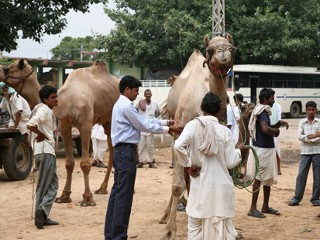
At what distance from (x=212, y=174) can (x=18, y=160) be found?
7.41 metres

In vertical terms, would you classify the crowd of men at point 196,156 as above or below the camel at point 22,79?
below

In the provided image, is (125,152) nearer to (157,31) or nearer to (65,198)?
(65,198)

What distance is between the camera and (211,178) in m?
5.16

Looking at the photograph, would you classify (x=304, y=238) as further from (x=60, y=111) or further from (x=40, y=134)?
(x=60, y=111)

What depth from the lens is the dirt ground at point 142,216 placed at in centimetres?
711

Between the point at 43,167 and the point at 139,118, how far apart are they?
6.50 ft

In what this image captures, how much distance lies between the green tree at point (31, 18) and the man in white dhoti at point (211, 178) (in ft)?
23.4

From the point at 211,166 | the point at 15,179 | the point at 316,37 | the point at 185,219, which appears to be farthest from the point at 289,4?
the point at 211,166

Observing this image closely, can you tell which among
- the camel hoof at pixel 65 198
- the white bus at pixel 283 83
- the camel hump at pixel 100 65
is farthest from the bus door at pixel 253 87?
the camel hoof at pixel 65 198

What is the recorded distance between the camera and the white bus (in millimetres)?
31453

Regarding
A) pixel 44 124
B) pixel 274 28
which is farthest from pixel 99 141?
pixel 274 28

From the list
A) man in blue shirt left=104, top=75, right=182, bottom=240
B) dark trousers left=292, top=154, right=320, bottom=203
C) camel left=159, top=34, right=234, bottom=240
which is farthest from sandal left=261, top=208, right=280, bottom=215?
man in blue shirt left=104, top=75, right=182, bottom=240

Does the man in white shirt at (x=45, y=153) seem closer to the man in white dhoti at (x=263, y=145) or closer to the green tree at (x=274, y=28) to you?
the man in white dhoti at (x=263, y=145)

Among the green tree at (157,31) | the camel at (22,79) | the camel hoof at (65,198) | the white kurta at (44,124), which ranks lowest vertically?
the camel hoof at (65,198)
